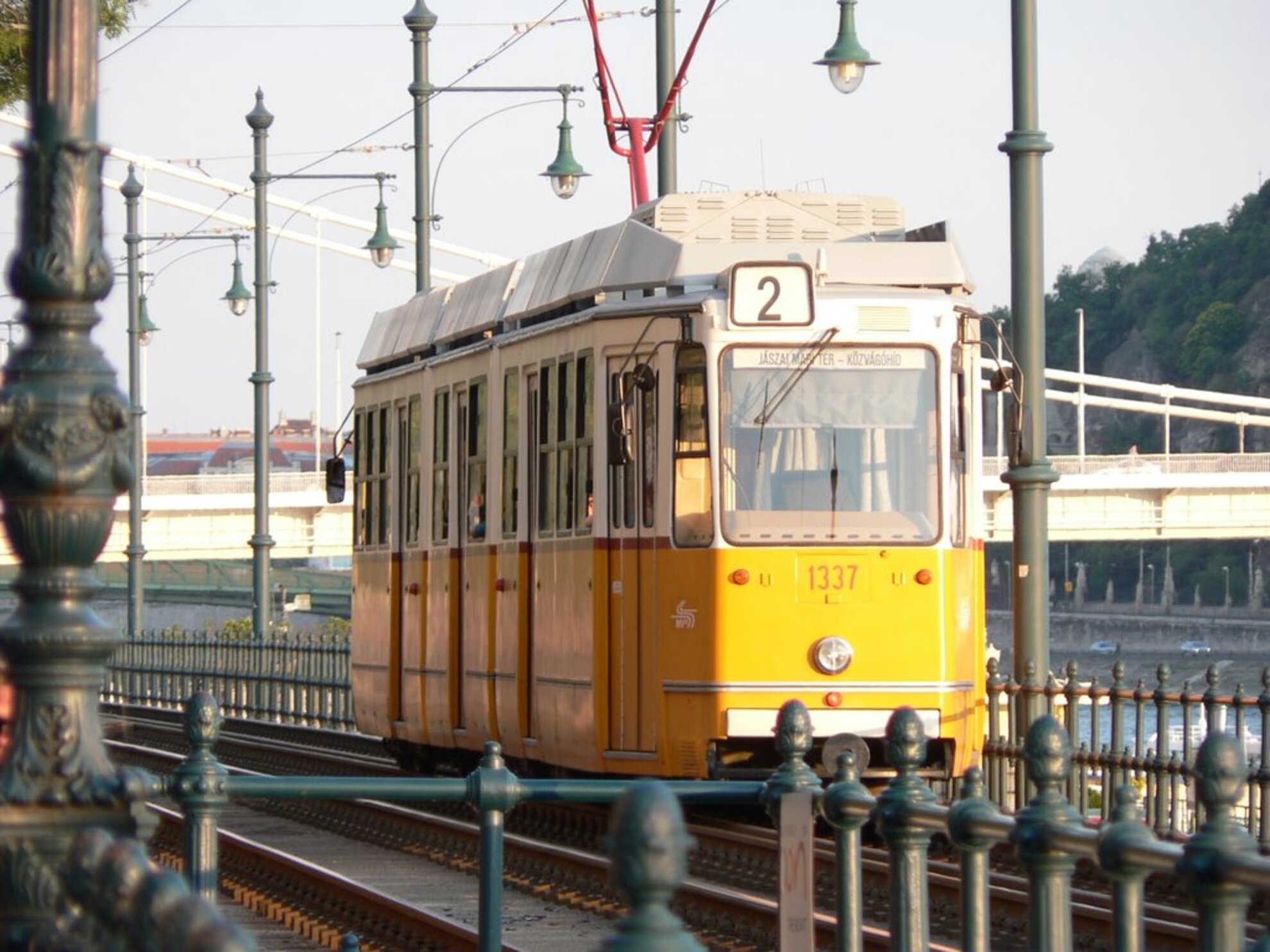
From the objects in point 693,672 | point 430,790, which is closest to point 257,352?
point 693,672

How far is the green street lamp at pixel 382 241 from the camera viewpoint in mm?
37844

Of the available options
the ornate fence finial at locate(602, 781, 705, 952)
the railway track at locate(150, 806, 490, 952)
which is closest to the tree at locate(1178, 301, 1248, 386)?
the railway track at locate(150, 806, 490, 952)

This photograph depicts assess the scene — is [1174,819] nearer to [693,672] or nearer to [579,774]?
[693,672]

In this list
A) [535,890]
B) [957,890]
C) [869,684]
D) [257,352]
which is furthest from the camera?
[257,352]

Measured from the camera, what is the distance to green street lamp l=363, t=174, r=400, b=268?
37844 millimetres

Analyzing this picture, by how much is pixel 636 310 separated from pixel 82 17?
10.3 m

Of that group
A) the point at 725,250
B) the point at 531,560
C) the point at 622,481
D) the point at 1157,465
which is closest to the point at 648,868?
the point at 622,481

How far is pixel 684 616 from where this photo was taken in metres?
15.7

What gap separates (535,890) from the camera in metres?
14.6

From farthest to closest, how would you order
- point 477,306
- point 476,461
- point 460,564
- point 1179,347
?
point 1179,347, point 477,306, point 460,564, point 476,461

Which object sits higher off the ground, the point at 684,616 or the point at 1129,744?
the point at 684,616

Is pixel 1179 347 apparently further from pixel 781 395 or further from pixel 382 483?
pixel 781 395

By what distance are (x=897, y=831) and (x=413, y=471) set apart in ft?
45.2

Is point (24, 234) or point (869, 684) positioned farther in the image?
point (869, 684)
